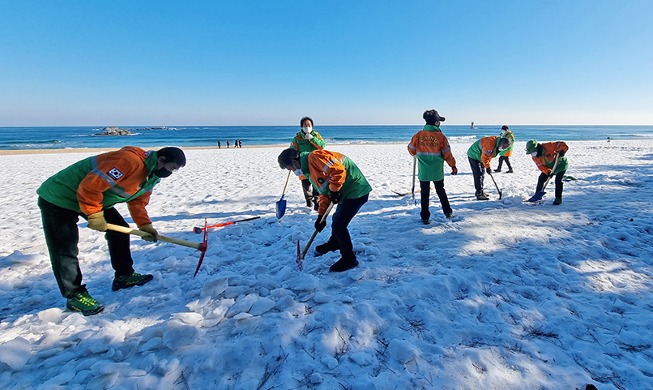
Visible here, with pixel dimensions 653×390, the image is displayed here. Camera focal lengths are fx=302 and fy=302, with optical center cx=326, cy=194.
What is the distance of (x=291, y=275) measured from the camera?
3820 mm

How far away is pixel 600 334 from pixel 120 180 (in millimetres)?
4588

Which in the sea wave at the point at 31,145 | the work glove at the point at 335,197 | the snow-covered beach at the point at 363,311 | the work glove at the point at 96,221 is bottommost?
the snow-covered beach at the point at 363,311

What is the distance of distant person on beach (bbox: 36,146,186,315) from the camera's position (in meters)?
2.88

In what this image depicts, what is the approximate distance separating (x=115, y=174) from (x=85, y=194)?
303 millimetres

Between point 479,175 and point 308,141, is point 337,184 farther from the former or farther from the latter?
point 479,175

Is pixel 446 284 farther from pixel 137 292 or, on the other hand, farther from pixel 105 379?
pixel 137 292

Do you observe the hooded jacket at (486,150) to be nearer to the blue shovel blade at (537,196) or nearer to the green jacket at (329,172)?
the blue shovel blade at (537,196)

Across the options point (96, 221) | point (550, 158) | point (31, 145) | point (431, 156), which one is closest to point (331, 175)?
point (96, 221)

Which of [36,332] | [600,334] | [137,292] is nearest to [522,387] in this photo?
[600,334]

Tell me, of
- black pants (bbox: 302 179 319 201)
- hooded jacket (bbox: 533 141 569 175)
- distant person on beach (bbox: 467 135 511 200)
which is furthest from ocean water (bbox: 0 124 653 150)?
hooded jacket (bbox: 533 141 569 175)

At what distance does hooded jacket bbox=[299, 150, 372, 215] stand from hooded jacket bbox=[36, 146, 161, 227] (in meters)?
1.71

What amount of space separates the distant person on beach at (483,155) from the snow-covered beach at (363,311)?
1.93 meters

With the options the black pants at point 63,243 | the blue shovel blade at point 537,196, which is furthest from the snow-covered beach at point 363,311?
the blue shovel blade at point 537,196

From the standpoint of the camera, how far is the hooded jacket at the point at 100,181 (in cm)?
285
